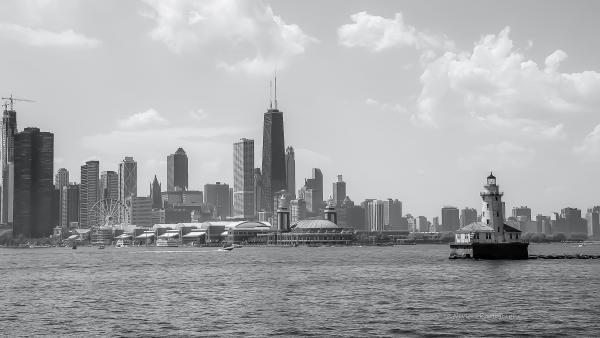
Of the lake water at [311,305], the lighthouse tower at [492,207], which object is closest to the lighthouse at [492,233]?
the lighthouse tower at [492,207]

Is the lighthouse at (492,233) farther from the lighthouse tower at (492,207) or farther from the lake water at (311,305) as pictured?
the lake water at (311,305)

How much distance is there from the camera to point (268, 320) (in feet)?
258

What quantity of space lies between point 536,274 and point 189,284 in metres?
60.9

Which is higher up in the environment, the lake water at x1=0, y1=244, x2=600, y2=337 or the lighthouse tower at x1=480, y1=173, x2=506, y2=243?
the lighthouse tower at x1=480, y1=173, x2=506, y2=243

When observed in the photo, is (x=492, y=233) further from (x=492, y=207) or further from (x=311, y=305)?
(x=311, y=305)

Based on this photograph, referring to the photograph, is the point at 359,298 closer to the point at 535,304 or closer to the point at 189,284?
the point at 535,304

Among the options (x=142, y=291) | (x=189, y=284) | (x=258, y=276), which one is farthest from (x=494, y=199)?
(x=142, y=291)

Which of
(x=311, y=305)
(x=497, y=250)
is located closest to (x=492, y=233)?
(x=497, y=250)

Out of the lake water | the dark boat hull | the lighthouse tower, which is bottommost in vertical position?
the lake water

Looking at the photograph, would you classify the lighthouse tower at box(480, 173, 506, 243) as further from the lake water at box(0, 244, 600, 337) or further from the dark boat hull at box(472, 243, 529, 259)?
the lake water at box(0, 244, 600, 337)

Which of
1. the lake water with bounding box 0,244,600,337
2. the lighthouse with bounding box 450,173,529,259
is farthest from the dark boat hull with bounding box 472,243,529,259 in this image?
the lake water with bounding box 0,244,600,337

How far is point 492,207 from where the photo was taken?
17375cm

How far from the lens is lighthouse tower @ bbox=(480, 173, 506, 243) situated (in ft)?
568

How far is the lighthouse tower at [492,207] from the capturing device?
17300 cm
